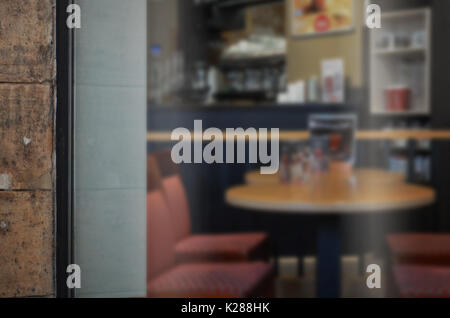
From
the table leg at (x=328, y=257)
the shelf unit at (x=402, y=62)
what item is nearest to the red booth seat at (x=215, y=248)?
the table leg at (x=328, y=257)

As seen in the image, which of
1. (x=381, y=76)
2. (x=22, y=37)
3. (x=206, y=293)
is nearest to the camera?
(x=22, y=37)

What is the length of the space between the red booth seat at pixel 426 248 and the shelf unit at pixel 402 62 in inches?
18.7

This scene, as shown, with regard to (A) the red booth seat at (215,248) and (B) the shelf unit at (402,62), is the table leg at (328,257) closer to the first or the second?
(A) the red booth seat at (215,248)

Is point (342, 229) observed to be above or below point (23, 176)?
below

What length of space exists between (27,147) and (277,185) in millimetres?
851

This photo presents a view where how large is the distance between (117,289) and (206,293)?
297 mm

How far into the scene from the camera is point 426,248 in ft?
5.08

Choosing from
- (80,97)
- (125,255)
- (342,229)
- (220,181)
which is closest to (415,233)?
(342,229)

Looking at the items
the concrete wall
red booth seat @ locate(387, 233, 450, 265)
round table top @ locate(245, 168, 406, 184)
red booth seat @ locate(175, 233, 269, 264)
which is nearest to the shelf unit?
round table top @ locate(245, 168, 406, 184)

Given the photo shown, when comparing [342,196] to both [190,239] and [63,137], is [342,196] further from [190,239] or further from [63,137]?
[63,137]

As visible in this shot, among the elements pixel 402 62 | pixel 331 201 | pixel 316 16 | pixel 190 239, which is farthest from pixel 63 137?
pixel 316 16

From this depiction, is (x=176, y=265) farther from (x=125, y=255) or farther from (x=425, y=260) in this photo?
(x=425, y=260)

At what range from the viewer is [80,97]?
55.7 inches

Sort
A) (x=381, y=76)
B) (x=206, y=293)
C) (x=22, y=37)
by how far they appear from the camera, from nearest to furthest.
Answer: (x=22, y=37) → (x=206, y=293) → (x=381, y=76)
